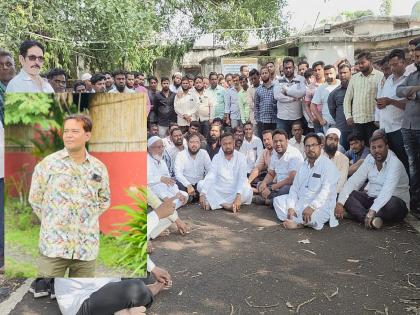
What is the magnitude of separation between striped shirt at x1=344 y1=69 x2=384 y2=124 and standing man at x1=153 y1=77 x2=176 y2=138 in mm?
3670

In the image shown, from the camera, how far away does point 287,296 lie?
3613 mm

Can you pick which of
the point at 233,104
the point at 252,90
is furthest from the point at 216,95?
the point at 252,90

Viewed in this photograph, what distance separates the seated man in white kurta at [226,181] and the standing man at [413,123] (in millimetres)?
2124

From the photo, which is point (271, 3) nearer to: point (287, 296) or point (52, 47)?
point (52, 47)

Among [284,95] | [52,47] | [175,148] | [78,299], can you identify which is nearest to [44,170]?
[78,299]

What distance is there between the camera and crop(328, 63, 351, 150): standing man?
6.76 meters

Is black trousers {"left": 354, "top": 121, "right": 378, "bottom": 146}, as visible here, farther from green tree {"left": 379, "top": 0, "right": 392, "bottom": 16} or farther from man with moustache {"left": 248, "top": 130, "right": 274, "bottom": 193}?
green tree {"left": 379, "top": 0, "right": 392, "bottom": 16}

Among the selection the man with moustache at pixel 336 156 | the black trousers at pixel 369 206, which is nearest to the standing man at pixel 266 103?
the man with moustache at pixel 336 156

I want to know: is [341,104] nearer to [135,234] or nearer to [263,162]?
[263,162]

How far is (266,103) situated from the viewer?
793cm

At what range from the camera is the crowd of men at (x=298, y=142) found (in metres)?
5.38

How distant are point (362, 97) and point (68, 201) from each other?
193 inches

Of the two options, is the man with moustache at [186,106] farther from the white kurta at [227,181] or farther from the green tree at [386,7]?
the green tree at [386,7]

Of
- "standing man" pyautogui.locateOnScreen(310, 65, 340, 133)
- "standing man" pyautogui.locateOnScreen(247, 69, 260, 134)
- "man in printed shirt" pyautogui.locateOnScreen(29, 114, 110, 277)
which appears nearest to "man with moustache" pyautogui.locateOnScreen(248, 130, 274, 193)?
"standing man" pyautogui.locateOnScreen(310, 65, 340, 133)
